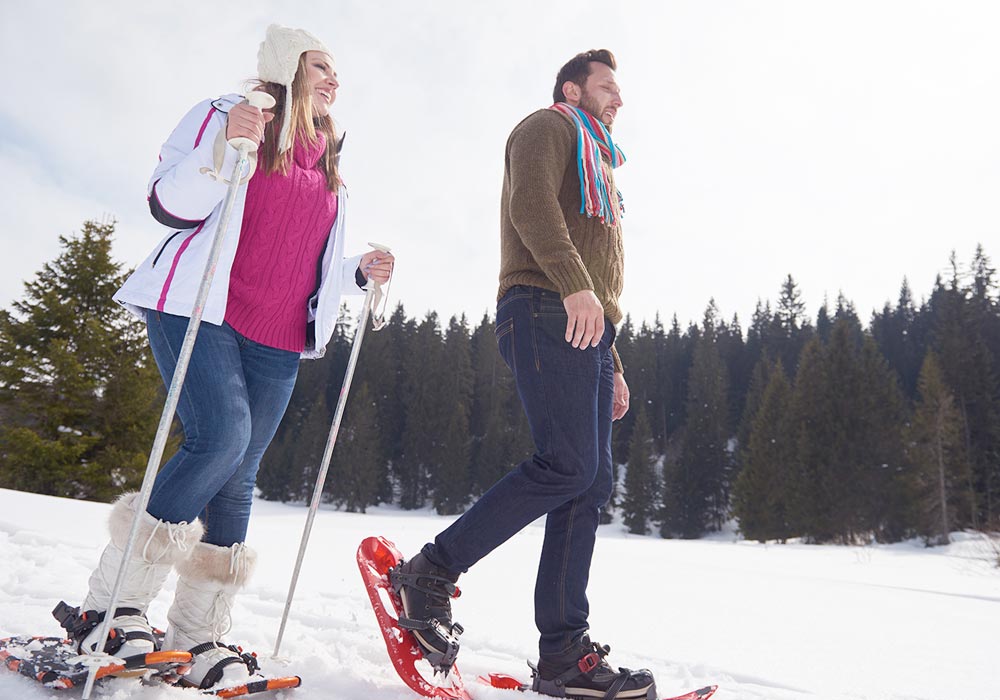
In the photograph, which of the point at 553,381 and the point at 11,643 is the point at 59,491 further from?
the point at 553,381

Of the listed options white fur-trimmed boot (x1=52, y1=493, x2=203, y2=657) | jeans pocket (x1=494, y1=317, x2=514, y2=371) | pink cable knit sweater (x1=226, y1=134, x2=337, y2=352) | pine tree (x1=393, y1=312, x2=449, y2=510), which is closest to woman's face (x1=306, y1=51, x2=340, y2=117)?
pink cable knit sweater (x1=226, y1=134, x2=337, y2=352)

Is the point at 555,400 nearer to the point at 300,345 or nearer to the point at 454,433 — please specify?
the point at 300,345

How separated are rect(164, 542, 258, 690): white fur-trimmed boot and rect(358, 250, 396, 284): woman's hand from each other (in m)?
1.11

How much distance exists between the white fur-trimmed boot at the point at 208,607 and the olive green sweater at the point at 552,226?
1309 millimetres

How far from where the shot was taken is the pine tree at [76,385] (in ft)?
44.9

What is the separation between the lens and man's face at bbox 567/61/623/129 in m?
2.47

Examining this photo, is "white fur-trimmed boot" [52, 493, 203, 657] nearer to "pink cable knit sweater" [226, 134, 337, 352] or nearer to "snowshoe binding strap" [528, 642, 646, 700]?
"pink cable knit sweater" [226, 134, 337, 352]

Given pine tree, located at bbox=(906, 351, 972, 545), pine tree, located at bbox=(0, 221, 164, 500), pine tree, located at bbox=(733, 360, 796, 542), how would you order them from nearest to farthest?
pine tree, located at bbox=(0, 221, 164, 500) → pine tree, located at bbox=(906, 351, 972, 545) → pine tree, located at bbox=(733, 360, 796, 542)

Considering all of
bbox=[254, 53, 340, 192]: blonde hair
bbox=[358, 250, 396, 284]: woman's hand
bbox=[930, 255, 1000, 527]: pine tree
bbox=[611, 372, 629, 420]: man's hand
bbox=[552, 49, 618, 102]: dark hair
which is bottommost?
bbox=[611, 372, 629, 420]: man's hand

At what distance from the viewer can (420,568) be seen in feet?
6.41

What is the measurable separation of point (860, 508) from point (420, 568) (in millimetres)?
32609

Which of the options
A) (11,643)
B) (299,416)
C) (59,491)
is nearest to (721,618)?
(11,643)

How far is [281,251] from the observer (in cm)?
205

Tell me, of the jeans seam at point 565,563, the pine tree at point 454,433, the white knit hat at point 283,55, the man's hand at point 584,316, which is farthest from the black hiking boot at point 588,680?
the pine tree at point 454,433
